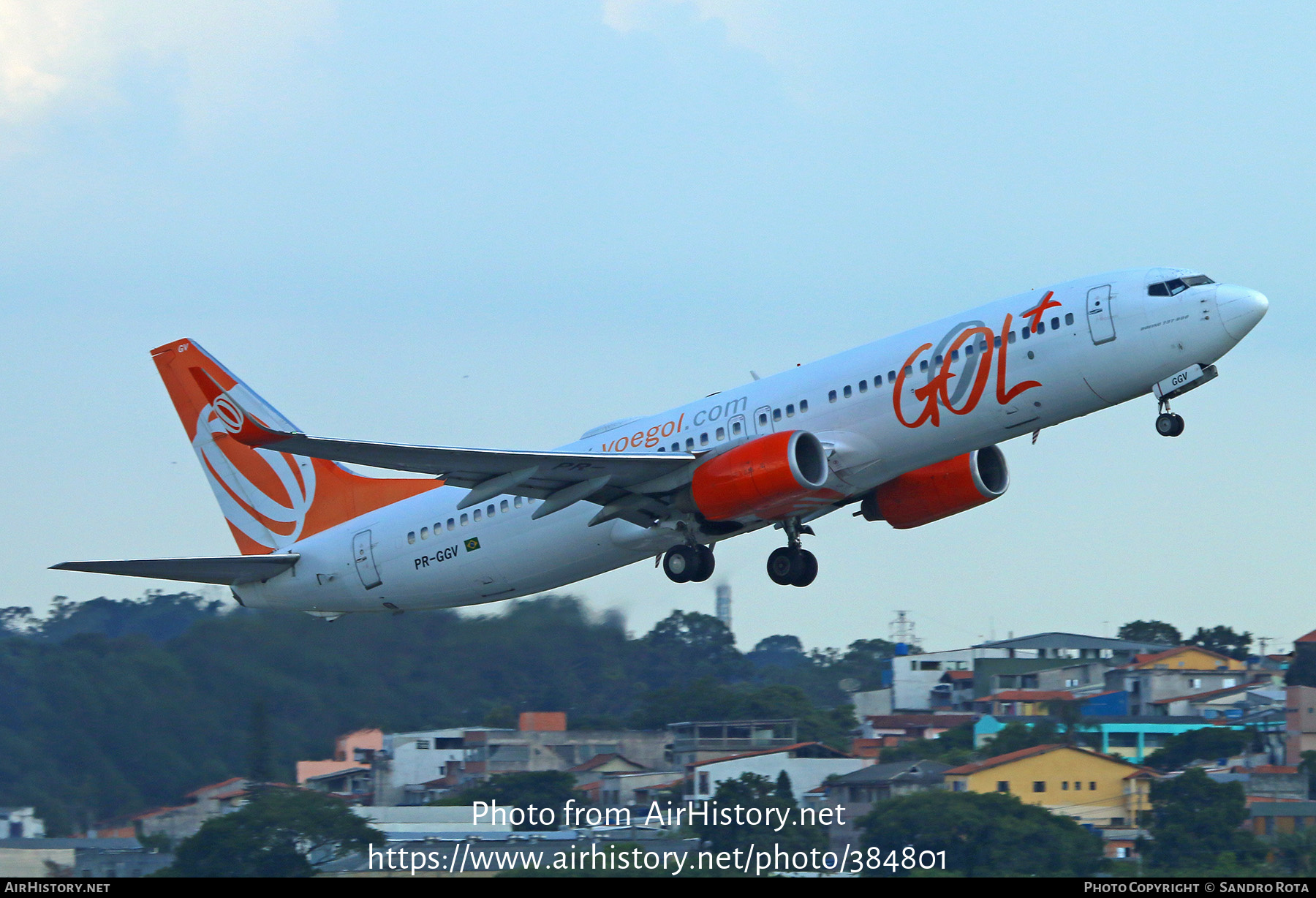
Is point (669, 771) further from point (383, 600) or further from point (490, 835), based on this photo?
point (383, 600)

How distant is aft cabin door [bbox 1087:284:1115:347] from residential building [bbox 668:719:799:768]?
25722mm

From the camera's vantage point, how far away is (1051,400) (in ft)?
95.1


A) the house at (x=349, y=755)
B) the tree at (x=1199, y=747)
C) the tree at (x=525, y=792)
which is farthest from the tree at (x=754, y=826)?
the tree at (x=1199, y=747)

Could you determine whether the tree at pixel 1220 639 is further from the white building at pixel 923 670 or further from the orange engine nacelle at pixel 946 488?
the orange engine nacelle at pixel 946 488

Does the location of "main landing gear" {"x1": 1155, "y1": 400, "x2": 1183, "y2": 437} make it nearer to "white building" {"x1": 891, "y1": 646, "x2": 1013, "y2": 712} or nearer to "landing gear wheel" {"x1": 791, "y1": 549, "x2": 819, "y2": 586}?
"landing gear wheel" {"x1": 791, "y1": 549, "x2": 819, "y2": 586}

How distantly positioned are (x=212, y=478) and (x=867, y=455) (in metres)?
17.6

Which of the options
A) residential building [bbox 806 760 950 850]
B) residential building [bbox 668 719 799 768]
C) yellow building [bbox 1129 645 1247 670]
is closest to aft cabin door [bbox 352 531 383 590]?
residential building [bbox 806 760 950 850]

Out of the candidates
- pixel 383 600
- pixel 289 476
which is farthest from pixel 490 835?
pixel 289 476

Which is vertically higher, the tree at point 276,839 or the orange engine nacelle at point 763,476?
the orange engine nacelle at point 763,476

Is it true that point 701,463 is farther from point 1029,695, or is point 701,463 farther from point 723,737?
point 1029,695

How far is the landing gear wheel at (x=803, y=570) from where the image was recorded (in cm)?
3344

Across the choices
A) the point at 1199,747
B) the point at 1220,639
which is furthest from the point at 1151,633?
the point at 1199,747

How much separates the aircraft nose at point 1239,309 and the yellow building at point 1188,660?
49.9 meters

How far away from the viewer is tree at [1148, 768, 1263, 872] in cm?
3994
